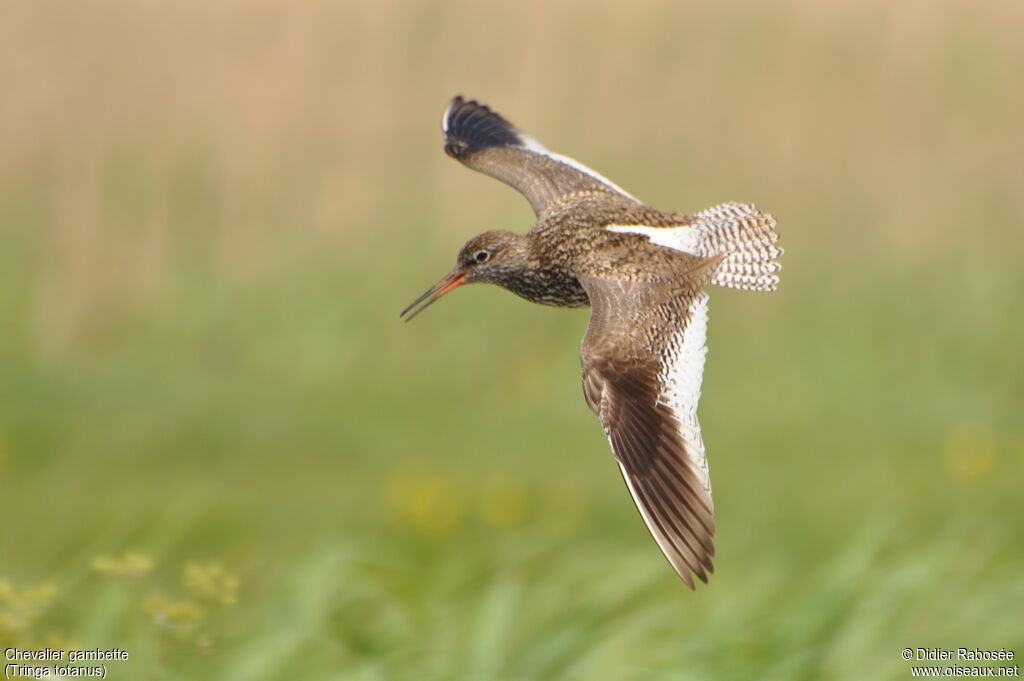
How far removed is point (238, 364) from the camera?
11.0 metres

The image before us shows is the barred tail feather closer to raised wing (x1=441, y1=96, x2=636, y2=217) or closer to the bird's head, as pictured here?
raised wing (x1=441, y1=96, x2=636, y2=217)

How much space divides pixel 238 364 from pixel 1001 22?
21.9 ft

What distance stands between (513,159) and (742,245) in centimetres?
157

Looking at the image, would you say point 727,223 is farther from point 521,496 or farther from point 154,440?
point 154,440

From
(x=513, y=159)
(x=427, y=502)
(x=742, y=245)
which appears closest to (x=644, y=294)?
(x=742, y=245)

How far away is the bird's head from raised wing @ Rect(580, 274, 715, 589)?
512mm

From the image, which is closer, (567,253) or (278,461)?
(567,253)

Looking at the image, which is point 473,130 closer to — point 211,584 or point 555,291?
point 555,291

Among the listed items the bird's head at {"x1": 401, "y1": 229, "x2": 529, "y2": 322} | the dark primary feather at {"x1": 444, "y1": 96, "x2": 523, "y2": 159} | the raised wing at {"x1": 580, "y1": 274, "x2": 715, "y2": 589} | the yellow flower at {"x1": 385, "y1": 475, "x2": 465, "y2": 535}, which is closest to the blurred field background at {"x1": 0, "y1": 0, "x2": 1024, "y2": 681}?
the yellow flower at {"x1": 385, "y1": 475, "x2": 465, "y2": 535}

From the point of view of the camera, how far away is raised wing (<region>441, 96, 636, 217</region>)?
6.29 meters

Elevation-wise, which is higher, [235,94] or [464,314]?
[235,94]

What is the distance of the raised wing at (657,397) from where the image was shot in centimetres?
411

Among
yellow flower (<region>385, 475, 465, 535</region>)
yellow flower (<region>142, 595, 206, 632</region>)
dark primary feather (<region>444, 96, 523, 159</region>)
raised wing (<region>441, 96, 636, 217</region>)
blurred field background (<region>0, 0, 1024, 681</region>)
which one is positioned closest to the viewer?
yellow flower (<region>142, 595, 206, 632</region>)

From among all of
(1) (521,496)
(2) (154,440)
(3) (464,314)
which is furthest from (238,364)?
(1) (521,496)
